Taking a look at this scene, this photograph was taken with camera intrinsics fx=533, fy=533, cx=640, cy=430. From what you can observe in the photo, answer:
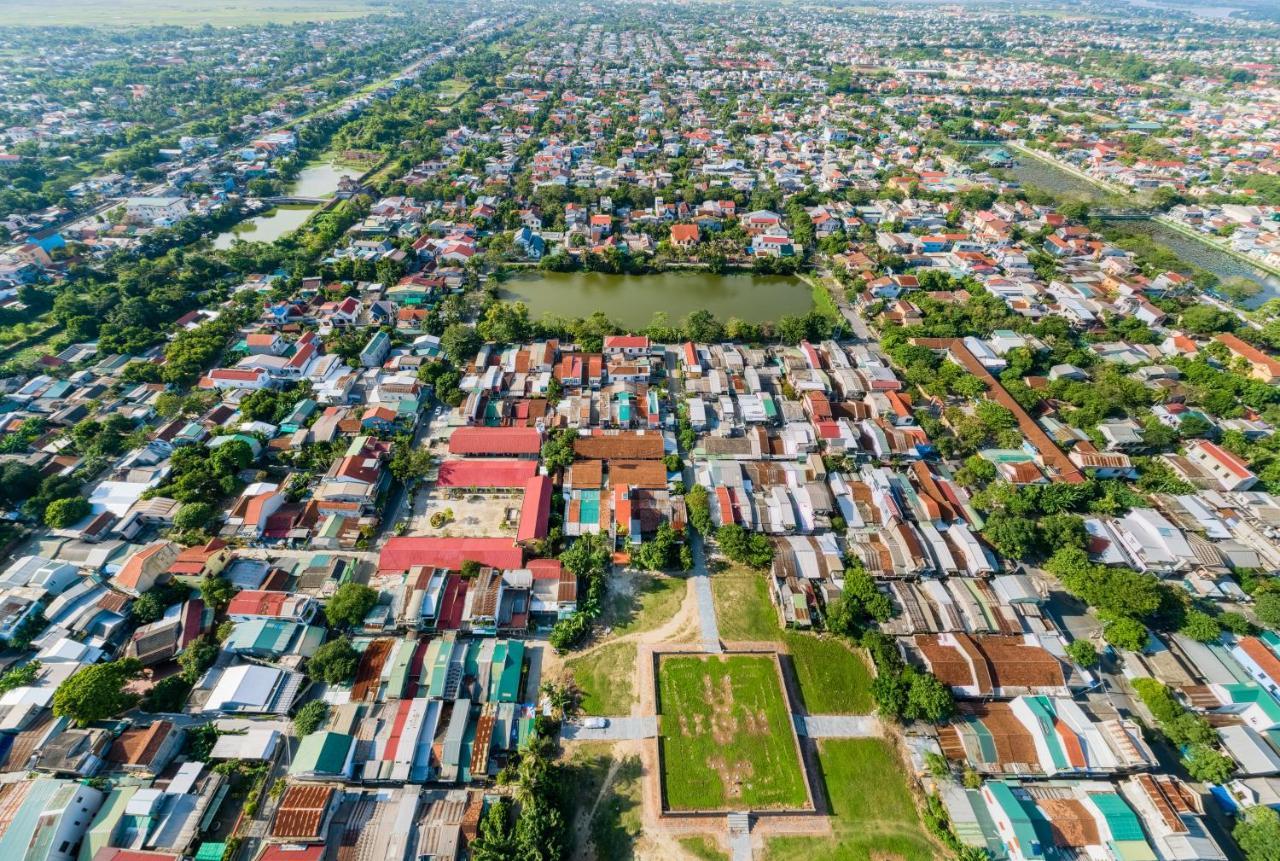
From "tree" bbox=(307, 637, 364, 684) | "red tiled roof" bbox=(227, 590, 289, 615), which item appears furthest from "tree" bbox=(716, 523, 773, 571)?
"red tiled roof" bbox=(227, 590, 289, 615)

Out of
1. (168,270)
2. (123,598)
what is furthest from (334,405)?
(168,270)

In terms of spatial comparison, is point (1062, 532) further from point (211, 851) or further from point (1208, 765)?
point (211, 851)

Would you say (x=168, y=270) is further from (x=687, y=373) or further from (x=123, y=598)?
(x=687, y=373)

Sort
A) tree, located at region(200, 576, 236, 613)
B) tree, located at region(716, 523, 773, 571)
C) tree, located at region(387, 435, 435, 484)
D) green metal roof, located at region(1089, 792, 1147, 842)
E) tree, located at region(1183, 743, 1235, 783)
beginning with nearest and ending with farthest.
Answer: green metal roof, located at region(1089, 792, 1147, 842) < tree, located at region(1183, 743, 1235, 783) < tree, located at region(200, 576, 236, 613) < tree, located at region(716, 523, 773, 571) < tree, located at region(387, 435, 435, 484)

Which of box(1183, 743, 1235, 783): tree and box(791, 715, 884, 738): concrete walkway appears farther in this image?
box(791, 715, 884, 738): concrete walkway

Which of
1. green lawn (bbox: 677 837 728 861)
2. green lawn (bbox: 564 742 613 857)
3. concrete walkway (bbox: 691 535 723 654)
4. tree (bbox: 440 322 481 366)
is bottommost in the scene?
green lawn (bbox: 677 837 728 861)

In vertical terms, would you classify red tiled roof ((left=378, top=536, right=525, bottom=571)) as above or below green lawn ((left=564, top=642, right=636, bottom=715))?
above

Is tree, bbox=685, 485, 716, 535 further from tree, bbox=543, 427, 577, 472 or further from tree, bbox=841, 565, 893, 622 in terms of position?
tree, bbox=543, 427, 577, 472
